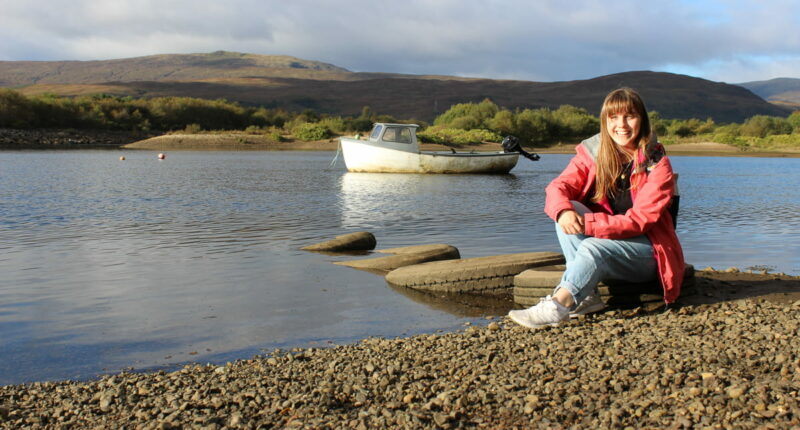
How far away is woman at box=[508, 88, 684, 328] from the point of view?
5.28 m

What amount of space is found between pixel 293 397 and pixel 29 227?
1080cm

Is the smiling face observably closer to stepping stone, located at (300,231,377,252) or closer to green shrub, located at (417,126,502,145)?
stepping stone, located at (300,231,377,252)

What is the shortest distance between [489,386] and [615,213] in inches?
82.7

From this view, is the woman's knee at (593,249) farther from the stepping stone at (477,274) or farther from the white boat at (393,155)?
the white boat at (393,155)

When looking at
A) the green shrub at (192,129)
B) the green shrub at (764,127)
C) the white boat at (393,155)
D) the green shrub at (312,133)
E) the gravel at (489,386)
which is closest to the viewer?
the gravel at (489,386)

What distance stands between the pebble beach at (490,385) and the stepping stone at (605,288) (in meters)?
0.31

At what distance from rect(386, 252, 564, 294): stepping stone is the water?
28 cm

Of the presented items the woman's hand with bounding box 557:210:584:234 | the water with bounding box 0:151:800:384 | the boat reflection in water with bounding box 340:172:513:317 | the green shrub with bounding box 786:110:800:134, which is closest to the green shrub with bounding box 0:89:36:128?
the water with bounding box 0:151:800:384

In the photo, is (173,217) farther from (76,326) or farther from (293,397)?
(293,397)

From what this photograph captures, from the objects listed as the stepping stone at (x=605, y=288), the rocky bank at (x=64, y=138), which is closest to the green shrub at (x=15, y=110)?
the rocky bank at (x=64, y=138)

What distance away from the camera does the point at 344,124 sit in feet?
231

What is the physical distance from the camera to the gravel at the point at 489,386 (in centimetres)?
363

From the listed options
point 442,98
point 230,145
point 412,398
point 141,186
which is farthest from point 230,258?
point 442,98

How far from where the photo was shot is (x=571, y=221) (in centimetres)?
531
